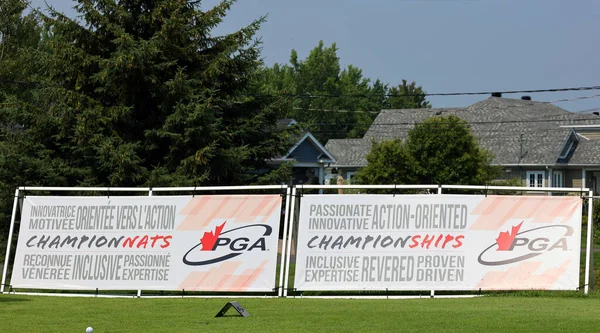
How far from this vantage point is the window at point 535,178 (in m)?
54.7

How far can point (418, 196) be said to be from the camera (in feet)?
51.3

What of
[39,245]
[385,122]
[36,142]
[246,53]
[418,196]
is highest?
[385,122]

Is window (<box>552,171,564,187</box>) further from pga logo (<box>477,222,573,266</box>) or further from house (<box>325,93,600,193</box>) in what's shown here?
pga logo (<box>477,222,573,266</box>)

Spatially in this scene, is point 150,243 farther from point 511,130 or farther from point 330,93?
point 330,93

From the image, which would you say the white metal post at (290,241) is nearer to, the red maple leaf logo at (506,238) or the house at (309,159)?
the red maple leaf logo at (506,238)

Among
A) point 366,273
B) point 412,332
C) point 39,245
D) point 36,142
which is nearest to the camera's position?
point 412,332

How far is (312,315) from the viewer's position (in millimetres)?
12445

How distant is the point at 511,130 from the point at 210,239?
1806 inches

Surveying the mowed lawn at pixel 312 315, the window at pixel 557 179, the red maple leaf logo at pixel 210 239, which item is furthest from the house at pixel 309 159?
the mowed lawn at pixel 312 315

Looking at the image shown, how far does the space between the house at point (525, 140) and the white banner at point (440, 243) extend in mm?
36374

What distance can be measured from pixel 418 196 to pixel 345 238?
1491 mm

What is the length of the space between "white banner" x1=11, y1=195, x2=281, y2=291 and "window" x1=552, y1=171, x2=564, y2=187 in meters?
41.9

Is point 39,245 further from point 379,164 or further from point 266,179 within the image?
point 379,164

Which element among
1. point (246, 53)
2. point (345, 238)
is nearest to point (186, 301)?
point (345, 238)
